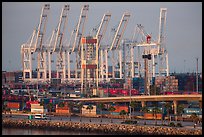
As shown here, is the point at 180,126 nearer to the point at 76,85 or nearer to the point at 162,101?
the point at 162,101

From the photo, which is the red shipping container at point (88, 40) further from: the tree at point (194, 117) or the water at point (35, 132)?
the water at point (35, 132)

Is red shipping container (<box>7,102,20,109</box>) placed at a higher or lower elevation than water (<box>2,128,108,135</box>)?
higher

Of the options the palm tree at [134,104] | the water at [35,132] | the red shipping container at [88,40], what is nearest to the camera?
the water at [35,132]

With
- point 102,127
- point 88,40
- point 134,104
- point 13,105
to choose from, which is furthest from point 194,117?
point 88,40

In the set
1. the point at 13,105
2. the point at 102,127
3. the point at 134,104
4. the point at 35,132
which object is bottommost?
the point at 35,132

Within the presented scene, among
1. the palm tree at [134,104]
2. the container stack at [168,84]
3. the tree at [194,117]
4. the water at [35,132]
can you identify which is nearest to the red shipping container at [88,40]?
the container stack at [168,84]

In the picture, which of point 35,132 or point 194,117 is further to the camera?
point 194,117

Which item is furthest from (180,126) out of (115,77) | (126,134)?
(115,77)

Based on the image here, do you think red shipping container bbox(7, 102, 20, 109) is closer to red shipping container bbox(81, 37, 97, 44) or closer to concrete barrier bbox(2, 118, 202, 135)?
concrete barrier bbox(2, 118, 202, 135)

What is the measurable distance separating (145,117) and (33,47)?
3171cm

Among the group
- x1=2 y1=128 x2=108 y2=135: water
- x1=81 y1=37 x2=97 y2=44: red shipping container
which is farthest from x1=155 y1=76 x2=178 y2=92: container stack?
x1=2 y1=128 x2=108 y2=135: water

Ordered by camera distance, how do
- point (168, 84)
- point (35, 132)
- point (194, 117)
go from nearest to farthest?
1. point (35, 132)
2. point (194, 117)
3. point (168, 84)

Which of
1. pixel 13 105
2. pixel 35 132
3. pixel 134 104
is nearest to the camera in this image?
pixel 35 132

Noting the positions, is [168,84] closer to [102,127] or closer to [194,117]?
[194,117]
